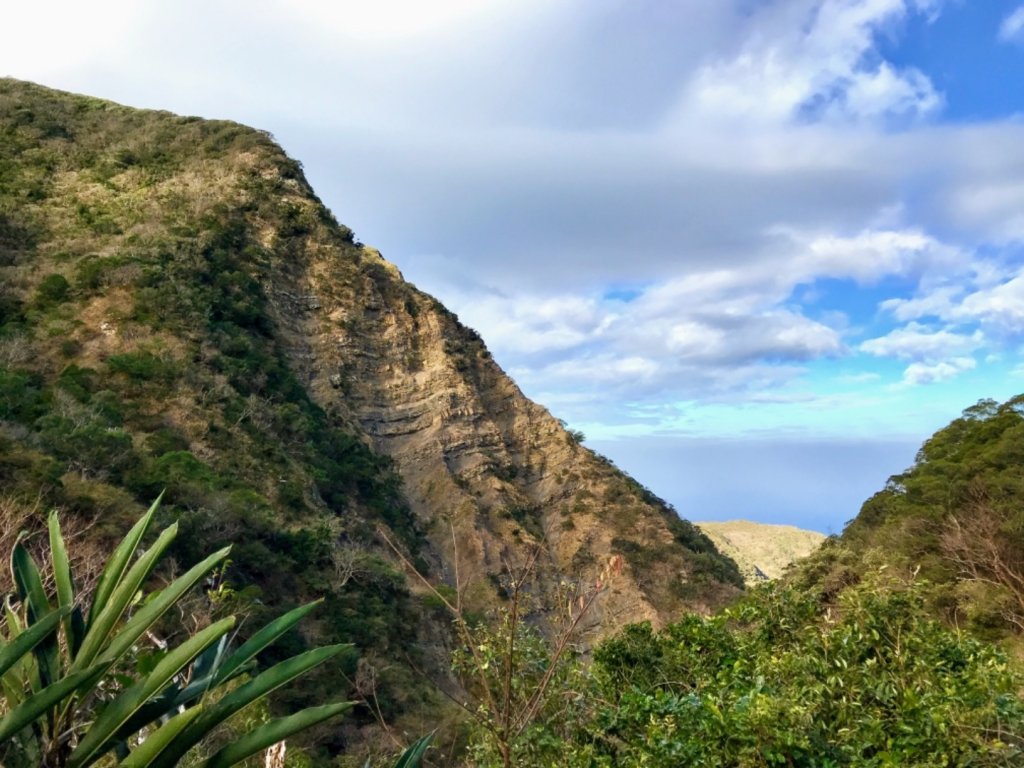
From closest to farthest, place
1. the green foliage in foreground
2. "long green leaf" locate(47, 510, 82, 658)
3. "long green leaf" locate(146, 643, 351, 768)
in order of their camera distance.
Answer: "long green leaf" locate(146, 643, 351, 768) < "long green leaf" locate(47, 510, 82, 658) < the green foliage in foreground

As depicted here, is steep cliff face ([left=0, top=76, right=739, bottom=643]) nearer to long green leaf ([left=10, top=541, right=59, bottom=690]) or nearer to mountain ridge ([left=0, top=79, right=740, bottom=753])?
mountain ridge ([left=0, top=79, right=740, bottom=753])

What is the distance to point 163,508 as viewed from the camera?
1825 centimetres

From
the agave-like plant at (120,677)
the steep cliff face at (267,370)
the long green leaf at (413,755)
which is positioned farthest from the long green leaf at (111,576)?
the steep cliff face at (267,370)

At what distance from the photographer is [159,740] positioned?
7.73 feet

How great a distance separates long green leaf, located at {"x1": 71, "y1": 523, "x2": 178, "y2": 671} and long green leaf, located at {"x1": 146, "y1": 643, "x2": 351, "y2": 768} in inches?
17.8

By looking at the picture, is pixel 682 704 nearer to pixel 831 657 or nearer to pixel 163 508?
pixel 831 657

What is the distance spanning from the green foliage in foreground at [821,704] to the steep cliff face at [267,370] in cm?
1502

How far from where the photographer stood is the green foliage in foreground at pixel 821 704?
496 cm

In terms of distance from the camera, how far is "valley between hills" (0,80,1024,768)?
18.1ft

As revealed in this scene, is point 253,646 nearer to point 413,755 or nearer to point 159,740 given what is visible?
point 159,740

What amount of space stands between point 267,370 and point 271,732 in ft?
101

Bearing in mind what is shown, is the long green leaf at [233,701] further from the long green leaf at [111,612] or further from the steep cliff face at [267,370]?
the steep cliff face at [267,370]

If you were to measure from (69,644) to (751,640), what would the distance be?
725 centimetres

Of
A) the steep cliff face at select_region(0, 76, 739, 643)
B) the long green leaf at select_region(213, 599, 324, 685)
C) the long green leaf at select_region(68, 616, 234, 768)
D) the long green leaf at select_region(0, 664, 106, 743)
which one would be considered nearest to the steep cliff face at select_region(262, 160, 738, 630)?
the steep cliff face at select_region(0, 76, 739, 643)
